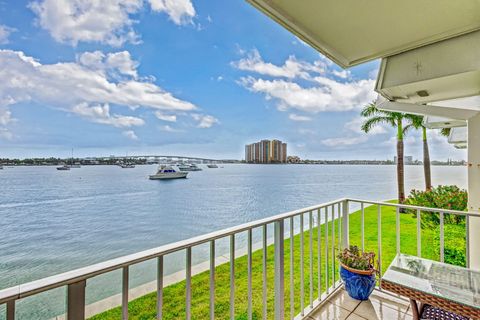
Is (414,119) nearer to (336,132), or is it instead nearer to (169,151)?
(336,132)

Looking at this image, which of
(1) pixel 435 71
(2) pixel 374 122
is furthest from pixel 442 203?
(1) pixel 435 71

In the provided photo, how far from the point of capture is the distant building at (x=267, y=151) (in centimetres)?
2723

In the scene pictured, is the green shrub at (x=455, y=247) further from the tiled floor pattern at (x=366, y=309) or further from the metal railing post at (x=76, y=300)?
the metal railing post at (x=76, y=300)

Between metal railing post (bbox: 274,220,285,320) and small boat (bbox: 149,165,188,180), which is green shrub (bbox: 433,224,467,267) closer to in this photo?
metal railing post (bbox: 274,220,285,320)

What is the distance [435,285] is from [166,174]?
31842 millimetres

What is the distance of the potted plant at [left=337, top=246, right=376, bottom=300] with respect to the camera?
2.24 metres

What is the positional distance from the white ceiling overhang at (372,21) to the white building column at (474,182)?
A: 98 centimetres

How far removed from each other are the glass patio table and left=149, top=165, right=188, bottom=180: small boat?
31112mm

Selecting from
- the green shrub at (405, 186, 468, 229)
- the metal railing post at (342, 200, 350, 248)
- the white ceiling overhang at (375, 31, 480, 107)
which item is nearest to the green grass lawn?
the green shrub at (405, 186, 468, 229)

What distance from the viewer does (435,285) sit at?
1580mm

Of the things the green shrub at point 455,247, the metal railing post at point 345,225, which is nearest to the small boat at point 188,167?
the green shrub at point 455,247

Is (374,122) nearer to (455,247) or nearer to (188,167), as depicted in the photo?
(455,247)

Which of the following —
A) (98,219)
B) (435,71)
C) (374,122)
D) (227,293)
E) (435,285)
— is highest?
(374,122)

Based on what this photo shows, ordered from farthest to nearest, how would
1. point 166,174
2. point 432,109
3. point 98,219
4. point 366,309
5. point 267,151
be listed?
point 166,174, point 267,151, point 98,219, point 432,109, point 366,309
